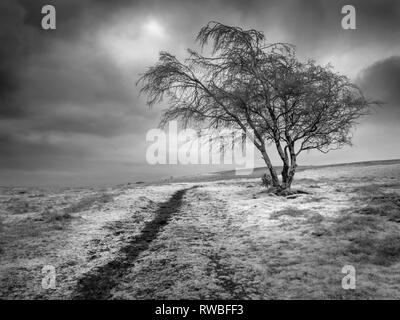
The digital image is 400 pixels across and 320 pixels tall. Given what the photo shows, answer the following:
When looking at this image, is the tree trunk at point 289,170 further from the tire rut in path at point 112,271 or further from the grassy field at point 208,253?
the tire rut in path at point 112,271

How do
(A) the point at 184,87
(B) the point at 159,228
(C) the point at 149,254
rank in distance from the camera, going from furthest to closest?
(A) the point at 184,87 < (B) the point at 159,228 < (C) the point at 149,254

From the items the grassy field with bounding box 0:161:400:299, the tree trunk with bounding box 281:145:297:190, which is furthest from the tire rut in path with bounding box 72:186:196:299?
the tree trunk with bounding box 281:145:297:190

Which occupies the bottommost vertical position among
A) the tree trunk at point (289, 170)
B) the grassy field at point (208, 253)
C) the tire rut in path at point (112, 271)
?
the tire rut in path at point (112, 271)

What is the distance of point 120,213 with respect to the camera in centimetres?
1628

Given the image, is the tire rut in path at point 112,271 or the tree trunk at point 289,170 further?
the tree trunk at point 289,170

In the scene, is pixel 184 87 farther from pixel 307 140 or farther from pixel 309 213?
pixel 309 213

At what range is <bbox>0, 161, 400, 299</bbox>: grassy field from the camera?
7035 mm

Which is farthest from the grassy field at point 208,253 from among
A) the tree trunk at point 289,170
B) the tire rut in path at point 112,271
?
the tree trunk at point 289,170

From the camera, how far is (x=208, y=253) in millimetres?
9703

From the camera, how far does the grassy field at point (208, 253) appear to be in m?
7.04

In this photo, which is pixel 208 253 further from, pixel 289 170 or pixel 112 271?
pixel 289 170

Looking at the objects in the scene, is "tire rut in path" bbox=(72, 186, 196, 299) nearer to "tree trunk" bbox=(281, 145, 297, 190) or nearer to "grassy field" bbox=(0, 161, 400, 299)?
"grassy field" bbox=(0, 161, 400, 299)

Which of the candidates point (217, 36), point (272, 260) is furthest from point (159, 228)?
point (217, 36)

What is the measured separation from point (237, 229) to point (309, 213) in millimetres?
3758
